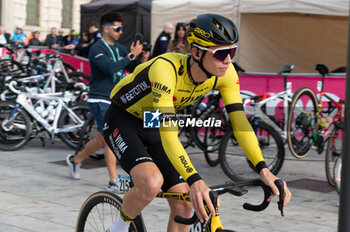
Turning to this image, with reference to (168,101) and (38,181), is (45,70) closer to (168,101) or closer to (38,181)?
(38,181)

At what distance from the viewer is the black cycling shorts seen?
13.0 ft

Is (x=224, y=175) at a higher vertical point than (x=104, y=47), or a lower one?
lower

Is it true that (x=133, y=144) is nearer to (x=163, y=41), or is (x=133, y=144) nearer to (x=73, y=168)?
(x=73, y=168)

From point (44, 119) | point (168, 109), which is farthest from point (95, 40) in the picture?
point (168, 109)

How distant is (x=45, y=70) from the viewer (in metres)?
13.2

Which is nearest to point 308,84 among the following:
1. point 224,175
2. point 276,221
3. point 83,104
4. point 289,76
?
point 289,76

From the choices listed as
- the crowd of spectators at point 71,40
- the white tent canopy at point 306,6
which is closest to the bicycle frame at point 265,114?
the white tent canopy at point 306,6

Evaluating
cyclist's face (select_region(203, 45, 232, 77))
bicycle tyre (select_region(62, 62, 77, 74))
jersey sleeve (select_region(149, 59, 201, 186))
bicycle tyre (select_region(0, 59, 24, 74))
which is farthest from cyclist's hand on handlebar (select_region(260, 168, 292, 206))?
bicycle tyre (select_region(62, 62, 77, 74))

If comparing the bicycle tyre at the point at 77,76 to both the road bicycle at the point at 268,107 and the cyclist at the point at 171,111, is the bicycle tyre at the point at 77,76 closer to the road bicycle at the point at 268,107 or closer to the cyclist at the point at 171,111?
the road bicycle at the point at 268,107

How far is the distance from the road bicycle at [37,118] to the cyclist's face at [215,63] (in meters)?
7.04

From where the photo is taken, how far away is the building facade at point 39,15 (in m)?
35.4

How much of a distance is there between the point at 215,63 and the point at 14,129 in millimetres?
7476

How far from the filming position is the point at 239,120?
379cm

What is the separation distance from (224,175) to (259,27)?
7.33m
